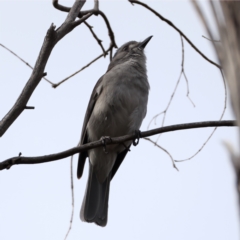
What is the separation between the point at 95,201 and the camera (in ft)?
19.8

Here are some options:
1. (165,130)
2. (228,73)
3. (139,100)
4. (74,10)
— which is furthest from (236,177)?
(139,100)

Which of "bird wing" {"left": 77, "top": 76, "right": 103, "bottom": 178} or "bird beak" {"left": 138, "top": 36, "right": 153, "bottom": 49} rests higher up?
"bird beak" {"left": 138, "top": 36, "right": 153, "bottom": 49}

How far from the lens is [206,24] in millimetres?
1237

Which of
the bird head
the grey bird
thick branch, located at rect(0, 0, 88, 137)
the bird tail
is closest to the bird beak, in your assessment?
the bird head

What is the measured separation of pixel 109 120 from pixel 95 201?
1139 millimetres

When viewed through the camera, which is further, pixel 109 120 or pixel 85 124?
pixel 85 124

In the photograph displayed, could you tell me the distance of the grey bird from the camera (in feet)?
18.5

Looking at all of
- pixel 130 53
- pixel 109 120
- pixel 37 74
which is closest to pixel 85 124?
pixel 109 120

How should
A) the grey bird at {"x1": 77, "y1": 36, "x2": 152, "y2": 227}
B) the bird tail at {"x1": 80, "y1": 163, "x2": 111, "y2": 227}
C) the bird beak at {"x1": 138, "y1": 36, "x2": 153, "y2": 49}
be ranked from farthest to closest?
the bird beak at {"x1": 138, "y1": 36, "x2": 153, "y2": 49}
the bird tail at {"x1": 80, "y1": 163, "x2": 111, "y2": 227}
the grey bird at {"x1": 77, "y1": 36, "x2": 152, "y2": 227}

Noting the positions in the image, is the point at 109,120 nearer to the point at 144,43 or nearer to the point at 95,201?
the point at 95,201

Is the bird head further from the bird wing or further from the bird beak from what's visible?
the bird wing

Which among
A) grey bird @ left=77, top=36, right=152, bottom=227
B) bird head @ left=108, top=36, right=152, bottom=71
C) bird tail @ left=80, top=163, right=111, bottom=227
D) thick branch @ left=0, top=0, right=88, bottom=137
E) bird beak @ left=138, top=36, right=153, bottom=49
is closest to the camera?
thick branch @ left=0, top=0, right=88, bottom=137

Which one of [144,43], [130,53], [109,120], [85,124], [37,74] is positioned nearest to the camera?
[37,74]

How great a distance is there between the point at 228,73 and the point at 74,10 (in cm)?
302
